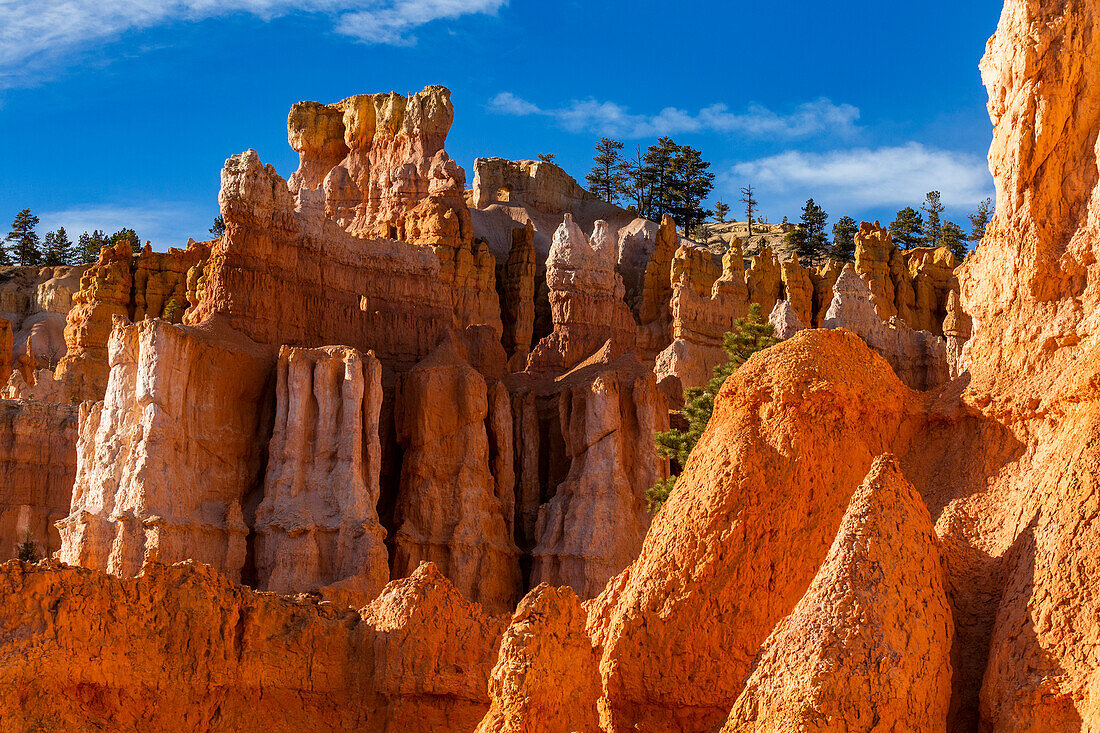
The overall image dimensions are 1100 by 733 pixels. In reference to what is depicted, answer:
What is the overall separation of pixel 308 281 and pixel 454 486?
706 cm

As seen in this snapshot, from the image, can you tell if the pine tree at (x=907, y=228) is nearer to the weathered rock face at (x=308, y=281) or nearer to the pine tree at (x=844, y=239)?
the pine tree at (x=844, y=239)

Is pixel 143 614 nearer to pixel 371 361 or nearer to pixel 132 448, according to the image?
pixel 132 448

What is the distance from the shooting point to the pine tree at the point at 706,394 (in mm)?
33156

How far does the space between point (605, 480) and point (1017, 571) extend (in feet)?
101

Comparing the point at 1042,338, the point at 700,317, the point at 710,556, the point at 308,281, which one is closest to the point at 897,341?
the point at 700,317

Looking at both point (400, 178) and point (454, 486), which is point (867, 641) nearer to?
point (454, 486)

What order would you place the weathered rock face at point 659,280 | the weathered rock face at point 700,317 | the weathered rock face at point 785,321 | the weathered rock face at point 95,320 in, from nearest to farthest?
the weathered rock face at point 785,321 < the weathered rock face at point 700,317 < the weathered rock face at point 95,320 < the weathered rock face at point 659,280

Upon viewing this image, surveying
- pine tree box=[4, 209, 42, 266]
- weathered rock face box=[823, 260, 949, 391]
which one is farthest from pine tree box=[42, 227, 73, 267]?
weathered rock face box=[823, 260, 949, 391]

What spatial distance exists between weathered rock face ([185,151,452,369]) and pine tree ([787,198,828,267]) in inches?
1420

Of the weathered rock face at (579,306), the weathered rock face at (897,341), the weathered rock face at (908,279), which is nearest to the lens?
the weathered rock face at (897,341)

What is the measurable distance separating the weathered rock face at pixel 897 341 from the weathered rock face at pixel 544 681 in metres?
31.8

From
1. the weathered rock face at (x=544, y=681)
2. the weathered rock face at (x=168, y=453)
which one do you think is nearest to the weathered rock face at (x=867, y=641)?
the weathered rock face at (x=544, y=681)

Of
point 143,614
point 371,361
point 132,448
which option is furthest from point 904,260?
point 143,614

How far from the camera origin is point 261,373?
40.2 metres
